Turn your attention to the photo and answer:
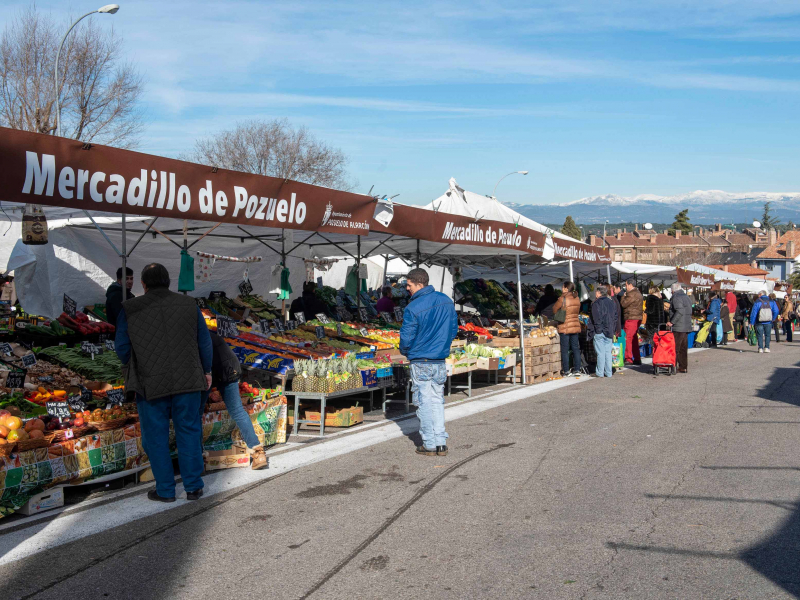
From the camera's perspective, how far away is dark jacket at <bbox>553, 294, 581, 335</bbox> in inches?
553

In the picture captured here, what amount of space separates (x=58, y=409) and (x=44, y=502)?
101 cm

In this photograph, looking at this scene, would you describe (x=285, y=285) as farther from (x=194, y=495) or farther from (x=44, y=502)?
(x=44, y=502)

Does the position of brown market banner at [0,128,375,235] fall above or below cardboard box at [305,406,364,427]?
above

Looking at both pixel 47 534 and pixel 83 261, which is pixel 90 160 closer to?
pixel 47 534

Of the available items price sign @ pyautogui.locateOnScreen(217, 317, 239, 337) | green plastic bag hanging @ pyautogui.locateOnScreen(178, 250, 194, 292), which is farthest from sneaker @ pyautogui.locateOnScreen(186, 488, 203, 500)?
price sign @ pyautogui.locateOnScreen(217, 317, 239, 337)

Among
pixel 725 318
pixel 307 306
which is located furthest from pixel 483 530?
pixel 725 318

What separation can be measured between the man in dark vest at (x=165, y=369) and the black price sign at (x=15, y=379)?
1950mm

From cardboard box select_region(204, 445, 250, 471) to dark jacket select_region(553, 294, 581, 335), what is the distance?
847cm

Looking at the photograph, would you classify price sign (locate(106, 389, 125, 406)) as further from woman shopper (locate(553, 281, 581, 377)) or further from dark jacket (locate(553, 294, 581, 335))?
dark jacket (locate(553, 294, 581, 335))

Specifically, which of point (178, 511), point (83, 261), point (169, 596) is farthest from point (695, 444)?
point (83, 261)

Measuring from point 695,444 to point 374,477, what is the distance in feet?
12.9

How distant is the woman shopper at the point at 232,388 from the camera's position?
675 cm

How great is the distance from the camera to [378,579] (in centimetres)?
441

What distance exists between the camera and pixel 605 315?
47.3ft
